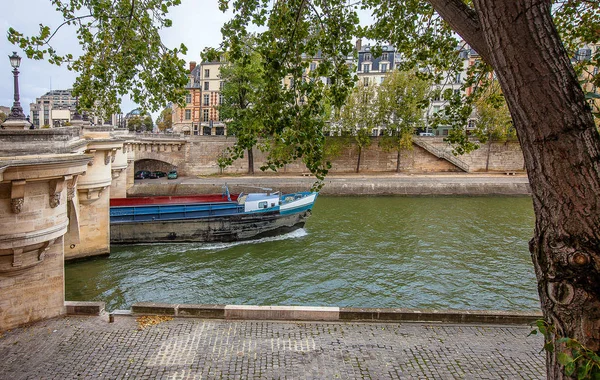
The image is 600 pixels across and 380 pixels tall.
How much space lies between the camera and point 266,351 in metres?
6.93

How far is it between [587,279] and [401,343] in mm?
5168

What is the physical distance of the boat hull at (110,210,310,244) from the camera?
1978 centimetres

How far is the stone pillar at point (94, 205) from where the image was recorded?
1595 cm

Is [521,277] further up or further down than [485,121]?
further down

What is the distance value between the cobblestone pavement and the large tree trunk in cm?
426

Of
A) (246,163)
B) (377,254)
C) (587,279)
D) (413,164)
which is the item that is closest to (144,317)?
(587,279)

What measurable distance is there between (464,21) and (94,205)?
1662cm

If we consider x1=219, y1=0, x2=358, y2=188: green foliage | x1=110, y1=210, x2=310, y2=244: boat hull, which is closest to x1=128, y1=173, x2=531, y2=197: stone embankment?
x1=110, y1=210, x2=310, y2=244: boat hull

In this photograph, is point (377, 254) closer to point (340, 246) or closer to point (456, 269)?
point (340, 246)

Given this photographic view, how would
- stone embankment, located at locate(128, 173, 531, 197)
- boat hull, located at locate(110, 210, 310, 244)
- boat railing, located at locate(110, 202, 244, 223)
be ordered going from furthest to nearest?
1. stone embankment, located at locate(128, 173, 531, 197)
2. boat railing, located at locate(110, 202, 244, 223)
3. boat hull, located at locate(110, 210, 310, 244)

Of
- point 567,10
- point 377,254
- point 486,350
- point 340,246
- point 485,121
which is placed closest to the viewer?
point 567,10

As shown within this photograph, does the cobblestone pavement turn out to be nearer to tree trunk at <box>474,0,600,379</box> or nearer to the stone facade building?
tree trunk at <box>474,0,600,379</box>

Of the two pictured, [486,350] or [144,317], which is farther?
[144,317]

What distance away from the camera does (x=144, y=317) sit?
8234 millimetres
